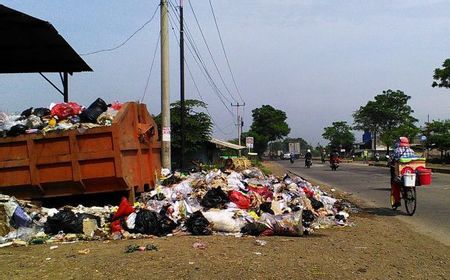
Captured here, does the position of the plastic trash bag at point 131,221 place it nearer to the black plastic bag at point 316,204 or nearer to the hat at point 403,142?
the black plastic bag at point 316,204

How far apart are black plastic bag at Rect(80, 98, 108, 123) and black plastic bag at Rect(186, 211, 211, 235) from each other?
2.95 metres

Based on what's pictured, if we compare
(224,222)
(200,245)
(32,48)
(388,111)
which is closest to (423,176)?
(224,222)

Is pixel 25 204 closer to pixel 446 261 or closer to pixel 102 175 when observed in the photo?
pixel 102 175

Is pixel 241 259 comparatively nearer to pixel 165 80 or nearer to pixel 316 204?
pixel 316 204

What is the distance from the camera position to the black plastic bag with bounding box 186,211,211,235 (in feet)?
26.6

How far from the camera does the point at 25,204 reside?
362 inches

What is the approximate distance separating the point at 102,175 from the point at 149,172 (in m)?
2.48

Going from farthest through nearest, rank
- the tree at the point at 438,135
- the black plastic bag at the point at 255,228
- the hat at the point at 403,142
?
the tree at the point at 438,135 → the hat at the point at 403,142 → the black plastic bag at the point at 255,228

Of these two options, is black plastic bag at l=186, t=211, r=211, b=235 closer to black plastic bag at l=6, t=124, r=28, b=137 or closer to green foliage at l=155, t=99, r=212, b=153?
black plastic bag at l=6, t=124, r=28, b=137

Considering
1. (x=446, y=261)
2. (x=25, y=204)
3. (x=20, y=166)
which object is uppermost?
(x=20, y=166)

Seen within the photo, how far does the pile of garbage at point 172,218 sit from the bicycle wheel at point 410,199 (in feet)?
6.40

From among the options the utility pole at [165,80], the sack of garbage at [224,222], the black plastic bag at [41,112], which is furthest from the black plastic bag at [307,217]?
the utility pole at [165,80]

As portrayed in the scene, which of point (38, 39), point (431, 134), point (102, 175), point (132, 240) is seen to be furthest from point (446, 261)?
point (431, 134)

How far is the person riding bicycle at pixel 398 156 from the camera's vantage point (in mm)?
11328
